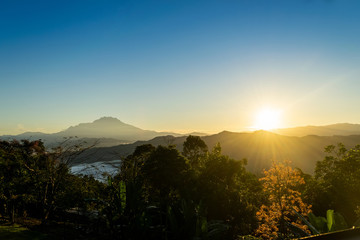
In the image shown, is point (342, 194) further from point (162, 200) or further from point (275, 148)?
point (275, 148)

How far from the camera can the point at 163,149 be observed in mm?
20203

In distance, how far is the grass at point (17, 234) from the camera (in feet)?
28.2

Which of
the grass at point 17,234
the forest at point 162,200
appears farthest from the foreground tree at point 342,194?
the grass at point 17,234

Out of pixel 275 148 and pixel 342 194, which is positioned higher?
pixel 342 194

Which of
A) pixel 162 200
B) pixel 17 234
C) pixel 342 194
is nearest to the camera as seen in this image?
pixel 17 234

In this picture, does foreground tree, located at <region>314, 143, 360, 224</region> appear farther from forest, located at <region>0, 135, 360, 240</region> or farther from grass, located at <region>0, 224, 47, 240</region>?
grass, located at <region>0, 224, 47, 240</region>

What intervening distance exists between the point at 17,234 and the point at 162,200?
768 cm

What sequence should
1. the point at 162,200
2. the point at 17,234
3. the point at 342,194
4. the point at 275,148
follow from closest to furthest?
the point at 17,234
the point at 162,200
the point at 342,194
the point at 275,148

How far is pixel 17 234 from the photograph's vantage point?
8.90 meters

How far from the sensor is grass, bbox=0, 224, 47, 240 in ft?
28.2

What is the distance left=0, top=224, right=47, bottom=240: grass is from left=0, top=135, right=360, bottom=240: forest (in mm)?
325

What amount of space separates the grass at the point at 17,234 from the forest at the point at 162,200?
0.33 meters

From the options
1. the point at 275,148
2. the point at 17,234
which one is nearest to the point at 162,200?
the point at 17,234

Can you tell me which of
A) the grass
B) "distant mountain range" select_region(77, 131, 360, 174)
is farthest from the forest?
"distant mountain range" select_region(77, 131, 360, 174)
